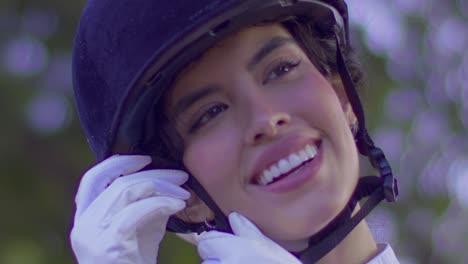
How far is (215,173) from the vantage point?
8.27 feet

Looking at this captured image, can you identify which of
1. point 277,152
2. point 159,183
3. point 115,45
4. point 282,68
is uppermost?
point 115,45

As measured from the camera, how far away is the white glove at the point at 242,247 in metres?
2.36

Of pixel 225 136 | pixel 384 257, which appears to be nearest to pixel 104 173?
pixel 225 136

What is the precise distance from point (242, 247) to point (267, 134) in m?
0.28

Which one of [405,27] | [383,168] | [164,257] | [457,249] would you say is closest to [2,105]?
[164,257]

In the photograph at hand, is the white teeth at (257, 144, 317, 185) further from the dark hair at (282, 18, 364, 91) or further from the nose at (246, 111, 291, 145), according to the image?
the dark hair at (282, 18, 364, 91)

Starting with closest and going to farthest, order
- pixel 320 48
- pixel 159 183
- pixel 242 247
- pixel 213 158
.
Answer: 1. pixel 242 247
2. pixel 213 158
3. pixel 159 183
4. pixel 320 48

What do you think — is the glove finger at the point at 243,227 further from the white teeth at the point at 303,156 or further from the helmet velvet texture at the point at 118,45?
the helmet velvet texture at the point at 118,45

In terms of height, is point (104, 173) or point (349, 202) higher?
point (104, 173)

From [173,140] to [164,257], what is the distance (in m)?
4.71

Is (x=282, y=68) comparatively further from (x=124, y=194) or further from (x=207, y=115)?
(x=124, y=194)

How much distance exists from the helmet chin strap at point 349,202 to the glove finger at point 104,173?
0.17 metres

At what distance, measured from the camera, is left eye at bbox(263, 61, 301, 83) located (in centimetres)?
252

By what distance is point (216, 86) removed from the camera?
8.13ft
